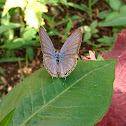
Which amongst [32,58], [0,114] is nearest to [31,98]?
[0,114]

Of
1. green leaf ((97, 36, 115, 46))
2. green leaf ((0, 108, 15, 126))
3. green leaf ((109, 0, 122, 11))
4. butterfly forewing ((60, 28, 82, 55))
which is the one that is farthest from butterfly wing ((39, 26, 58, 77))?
green leaf ((109, 0, 122, 11))

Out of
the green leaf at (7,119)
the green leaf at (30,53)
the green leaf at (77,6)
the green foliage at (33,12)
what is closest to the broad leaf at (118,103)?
the green leaf at (7,119)

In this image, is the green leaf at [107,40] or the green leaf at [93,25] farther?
the green leaf at [93,25]

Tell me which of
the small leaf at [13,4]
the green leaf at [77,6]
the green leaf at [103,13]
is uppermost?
the small leaf at [13,4]

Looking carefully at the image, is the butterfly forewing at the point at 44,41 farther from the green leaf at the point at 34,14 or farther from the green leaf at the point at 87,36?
the green leaf at the point at 87,36

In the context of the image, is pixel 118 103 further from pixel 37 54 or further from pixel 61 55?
pixel 37 54

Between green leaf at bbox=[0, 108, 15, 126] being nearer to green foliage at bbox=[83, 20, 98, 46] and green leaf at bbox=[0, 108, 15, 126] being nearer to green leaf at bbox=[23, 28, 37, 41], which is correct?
green leaf at bbox=[23, 28, 37, 41]
